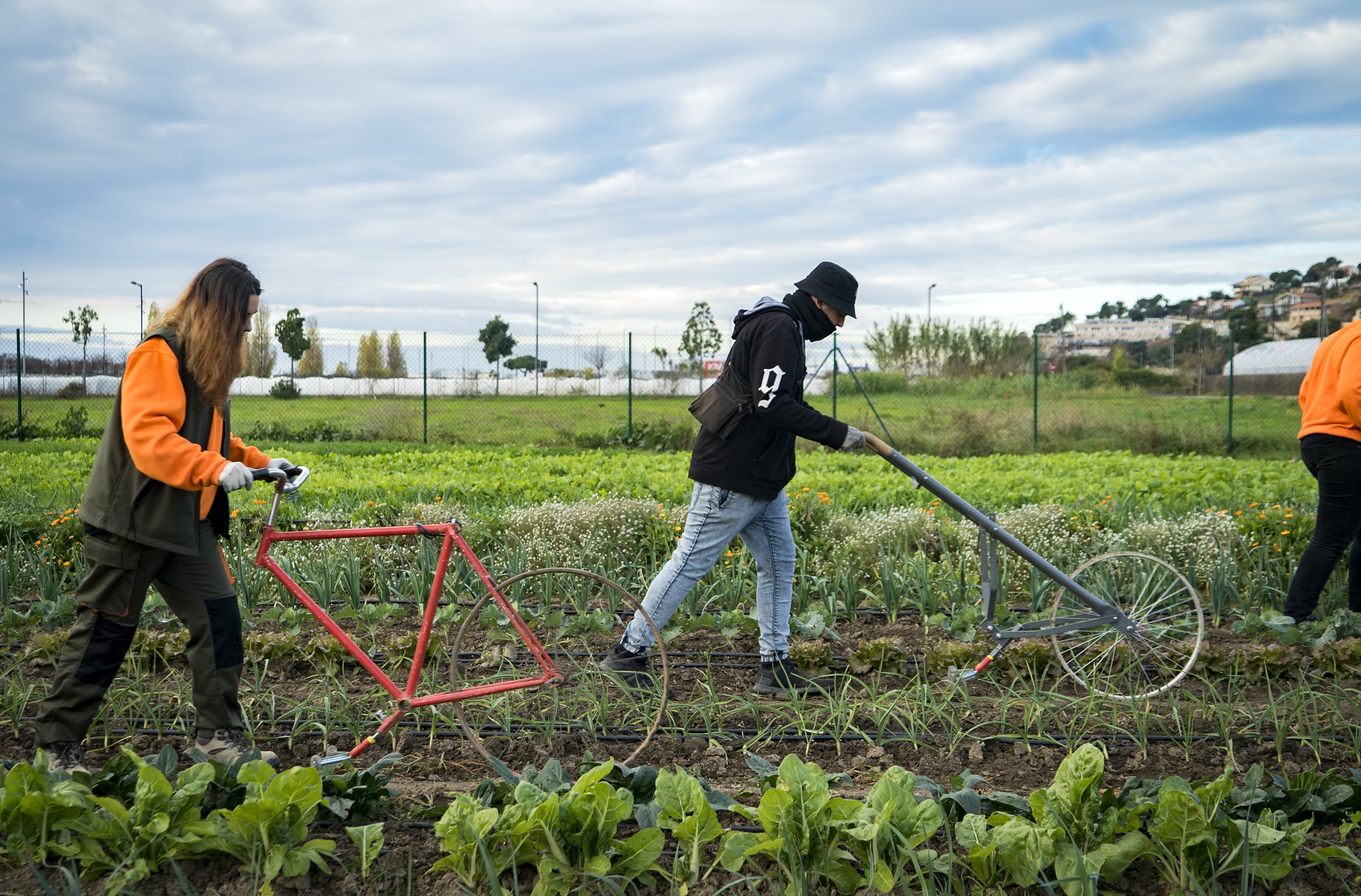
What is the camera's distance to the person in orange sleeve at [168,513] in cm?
270

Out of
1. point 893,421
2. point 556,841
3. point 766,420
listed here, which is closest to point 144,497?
point 556,841

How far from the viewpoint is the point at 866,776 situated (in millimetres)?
2857

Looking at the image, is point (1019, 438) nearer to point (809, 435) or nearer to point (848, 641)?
point (848, 641)

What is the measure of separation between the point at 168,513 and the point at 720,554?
1.90m

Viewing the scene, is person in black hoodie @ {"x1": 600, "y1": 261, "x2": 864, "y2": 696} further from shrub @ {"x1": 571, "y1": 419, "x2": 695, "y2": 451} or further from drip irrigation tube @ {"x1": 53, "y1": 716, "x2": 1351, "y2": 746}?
shrub @ {"x1": 571, "y1": 419, "x2": 695, "y2": 451}

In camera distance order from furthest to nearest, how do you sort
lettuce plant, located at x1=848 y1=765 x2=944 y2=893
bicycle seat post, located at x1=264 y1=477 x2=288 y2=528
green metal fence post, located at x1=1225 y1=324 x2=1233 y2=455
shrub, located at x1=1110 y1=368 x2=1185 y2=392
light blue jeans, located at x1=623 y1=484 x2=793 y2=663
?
shrub, located at x1=1110 y1=368 x2=1185 y2=392 < green metal fence post, located at x1=1225 y1=324 x2=1233 y2=455 < light blue jeans, located at x1=623 y1=484 x2=793 y2=663 < bicycle seat post, located at x1=264 y1=477 x2=288 y2=528 < lettuce plant, located at x1=848 y1=765 x2=944 y2=893

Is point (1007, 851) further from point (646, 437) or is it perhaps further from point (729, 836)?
point (646, 437)

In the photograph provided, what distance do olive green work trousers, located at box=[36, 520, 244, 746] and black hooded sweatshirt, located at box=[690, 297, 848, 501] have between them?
1669 mm

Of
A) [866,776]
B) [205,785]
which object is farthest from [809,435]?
[205,785]

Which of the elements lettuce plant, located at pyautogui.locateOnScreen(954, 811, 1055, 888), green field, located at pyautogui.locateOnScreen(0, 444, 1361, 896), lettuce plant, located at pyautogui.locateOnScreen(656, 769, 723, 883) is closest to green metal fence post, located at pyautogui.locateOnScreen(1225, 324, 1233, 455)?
green field, located at pyautogui.locateOnScreen(0, 444, 1361, 896)

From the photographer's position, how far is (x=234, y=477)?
2617mm

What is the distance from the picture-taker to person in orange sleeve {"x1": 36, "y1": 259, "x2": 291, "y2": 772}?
2701 millimetres

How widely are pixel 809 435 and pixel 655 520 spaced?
99.3 inches

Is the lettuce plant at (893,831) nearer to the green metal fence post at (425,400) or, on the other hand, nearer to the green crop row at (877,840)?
the green crop row at (877,840)
